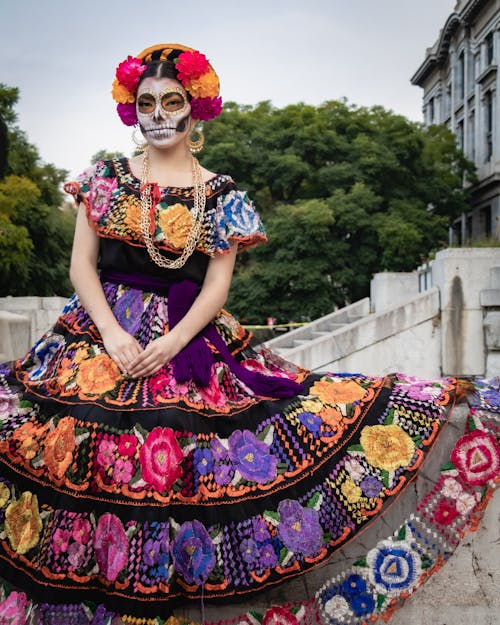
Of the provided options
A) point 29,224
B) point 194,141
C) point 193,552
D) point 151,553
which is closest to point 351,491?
point 193,552

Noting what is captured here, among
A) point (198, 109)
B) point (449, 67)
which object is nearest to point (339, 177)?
point (449, 67)

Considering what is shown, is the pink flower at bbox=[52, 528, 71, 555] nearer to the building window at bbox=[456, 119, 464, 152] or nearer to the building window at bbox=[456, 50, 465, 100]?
the building window at bbox=[456, 119, 464, 152]

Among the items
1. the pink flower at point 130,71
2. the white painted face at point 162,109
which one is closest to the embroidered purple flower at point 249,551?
the white painted face at point 162,109

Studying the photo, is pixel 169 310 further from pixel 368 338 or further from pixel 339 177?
pixel 339 177

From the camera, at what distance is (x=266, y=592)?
2434 mm

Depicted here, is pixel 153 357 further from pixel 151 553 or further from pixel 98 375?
pixel 151 553

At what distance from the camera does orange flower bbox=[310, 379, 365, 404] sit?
2.70 meters

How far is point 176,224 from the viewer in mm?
2871

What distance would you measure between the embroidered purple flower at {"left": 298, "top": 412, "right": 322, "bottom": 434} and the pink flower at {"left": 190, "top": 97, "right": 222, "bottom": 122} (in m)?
1.47

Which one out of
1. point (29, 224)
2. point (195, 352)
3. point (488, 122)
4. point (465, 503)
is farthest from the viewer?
point (488, 122)

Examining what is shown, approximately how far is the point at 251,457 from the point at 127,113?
66.7 inches

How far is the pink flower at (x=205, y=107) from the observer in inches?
120

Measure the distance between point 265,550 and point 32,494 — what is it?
859 millimetres

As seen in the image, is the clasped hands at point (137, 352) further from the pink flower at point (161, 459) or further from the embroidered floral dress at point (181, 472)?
the pink flower at point (161, 459)
